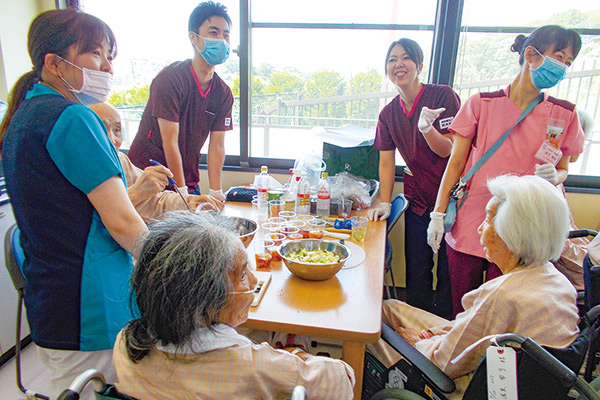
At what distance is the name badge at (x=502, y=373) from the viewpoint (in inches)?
35.5

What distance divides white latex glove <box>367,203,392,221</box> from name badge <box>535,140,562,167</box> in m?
0.83

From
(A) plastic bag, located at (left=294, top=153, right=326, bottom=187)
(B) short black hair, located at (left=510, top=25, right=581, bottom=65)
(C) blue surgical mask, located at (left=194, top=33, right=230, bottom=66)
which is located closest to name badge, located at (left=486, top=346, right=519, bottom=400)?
(B) short black hair, located at (left=510, top=25, right=581, bottom=65)

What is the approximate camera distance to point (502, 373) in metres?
0.91

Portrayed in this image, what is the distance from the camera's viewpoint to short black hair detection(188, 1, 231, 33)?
2.12 metres

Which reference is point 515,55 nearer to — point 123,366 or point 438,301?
point 438,301

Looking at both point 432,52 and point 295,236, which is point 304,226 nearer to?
point 295,236

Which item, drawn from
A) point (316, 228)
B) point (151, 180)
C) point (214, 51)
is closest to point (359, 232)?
point (316, 228)

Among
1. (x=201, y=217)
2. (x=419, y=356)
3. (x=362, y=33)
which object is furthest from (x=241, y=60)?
(x=419, y=356)

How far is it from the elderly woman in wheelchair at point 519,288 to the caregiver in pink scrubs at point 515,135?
23.5 inches

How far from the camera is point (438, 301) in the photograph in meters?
2.32

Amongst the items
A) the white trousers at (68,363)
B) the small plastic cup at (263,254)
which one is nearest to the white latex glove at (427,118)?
the small plastic cup at (263,254)

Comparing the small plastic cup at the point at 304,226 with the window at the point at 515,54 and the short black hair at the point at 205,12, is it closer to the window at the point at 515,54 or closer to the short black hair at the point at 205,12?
the short black hair at the point at 205,12

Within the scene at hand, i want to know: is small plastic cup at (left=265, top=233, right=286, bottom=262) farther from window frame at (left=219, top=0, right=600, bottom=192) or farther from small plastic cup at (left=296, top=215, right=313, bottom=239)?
window frame at (left=219, top=0, right=600, bottom=192)

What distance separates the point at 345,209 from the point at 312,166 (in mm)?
550
